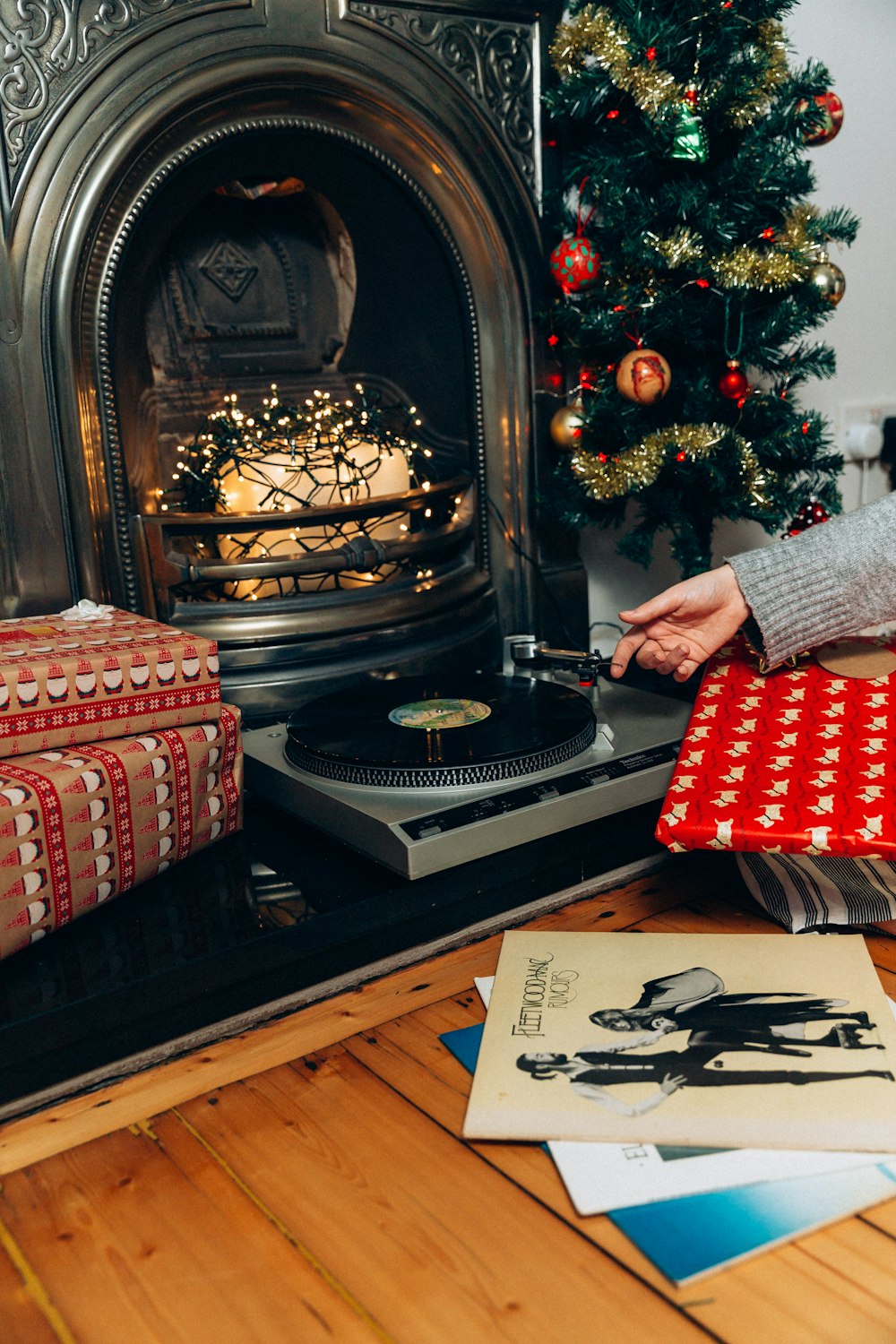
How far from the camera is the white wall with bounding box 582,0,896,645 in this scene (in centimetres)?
197

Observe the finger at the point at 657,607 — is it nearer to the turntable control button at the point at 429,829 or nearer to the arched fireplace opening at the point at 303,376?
the turntable control button at the point at 429,829

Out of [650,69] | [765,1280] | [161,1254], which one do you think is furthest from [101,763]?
[650,69]

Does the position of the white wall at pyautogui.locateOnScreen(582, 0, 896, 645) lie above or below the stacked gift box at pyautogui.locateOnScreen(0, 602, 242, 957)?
above

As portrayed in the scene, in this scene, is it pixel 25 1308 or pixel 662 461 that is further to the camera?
pixel 662 461

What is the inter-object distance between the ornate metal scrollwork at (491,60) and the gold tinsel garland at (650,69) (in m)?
0.08

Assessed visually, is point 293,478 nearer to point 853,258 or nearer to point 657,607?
point 657,607

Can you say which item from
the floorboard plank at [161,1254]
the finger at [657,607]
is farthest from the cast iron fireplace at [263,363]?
the finger at [657,607]

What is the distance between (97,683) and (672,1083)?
1.81ft

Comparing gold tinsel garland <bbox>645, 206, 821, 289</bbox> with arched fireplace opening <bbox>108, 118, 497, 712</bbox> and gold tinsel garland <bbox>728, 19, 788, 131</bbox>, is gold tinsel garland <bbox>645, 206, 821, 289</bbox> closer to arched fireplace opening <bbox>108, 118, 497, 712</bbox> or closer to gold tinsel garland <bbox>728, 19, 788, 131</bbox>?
gold tinsel garland <bbox>728, 19, 788, 131</bbox>

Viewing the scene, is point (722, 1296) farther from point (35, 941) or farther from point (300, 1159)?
point (35, 941)

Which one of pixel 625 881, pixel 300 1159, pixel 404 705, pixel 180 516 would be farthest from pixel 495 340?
Result: pixel 300 1159

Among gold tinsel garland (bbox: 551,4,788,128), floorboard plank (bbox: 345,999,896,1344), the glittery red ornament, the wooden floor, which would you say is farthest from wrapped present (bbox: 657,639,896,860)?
gold tinsel garland (bbox: 551,4,788,128)

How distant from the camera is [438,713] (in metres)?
1.11

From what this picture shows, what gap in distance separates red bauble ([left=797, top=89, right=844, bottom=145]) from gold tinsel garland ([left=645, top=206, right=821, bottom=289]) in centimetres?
15
